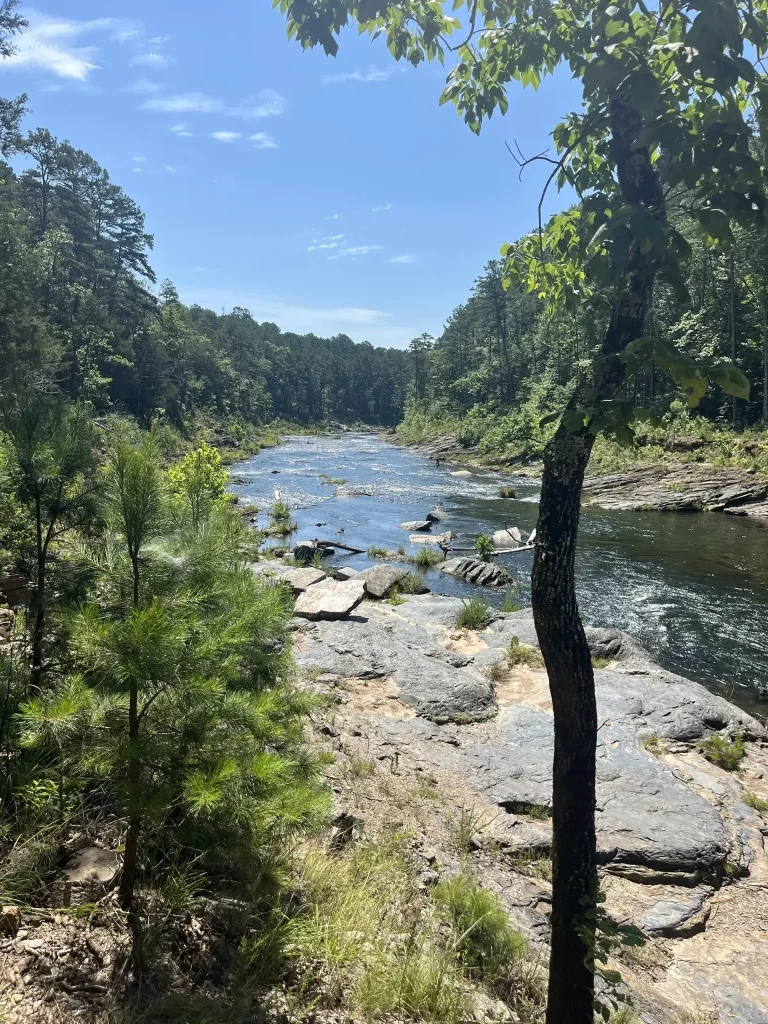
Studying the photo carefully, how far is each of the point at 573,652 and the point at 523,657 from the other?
659 cm

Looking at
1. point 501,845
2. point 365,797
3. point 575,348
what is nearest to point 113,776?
point 365,797

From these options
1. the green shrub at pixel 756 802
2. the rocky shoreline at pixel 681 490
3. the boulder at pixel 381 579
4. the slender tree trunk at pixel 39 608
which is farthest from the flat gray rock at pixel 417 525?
the slender tree trunk at pixel 39 608

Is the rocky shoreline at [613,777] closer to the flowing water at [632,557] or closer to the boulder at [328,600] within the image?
the boulder at [328,600]

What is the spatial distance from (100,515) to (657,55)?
3588 millimetres

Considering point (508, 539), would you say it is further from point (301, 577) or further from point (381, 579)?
point (301, 577)

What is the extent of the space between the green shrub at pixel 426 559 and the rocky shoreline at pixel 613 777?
269 inches

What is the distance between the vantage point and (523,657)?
903cm

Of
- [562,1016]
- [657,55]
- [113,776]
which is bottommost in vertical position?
[562,1016]

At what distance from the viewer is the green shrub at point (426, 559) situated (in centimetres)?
1700

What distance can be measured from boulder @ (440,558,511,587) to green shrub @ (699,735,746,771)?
8080 millimetres

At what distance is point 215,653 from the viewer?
283 cm

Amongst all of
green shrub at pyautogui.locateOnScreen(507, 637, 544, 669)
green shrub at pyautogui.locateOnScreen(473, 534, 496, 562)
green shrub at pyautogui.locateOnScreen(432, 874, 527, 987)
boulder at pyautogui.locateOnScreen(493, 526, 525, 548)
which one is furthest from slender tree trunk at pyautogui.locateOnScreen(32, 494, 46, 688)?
boulder at pyautogui.locateOnScreen(493, 526, 525, 548)

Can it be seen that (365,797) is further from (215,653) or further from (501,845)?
(215,653)

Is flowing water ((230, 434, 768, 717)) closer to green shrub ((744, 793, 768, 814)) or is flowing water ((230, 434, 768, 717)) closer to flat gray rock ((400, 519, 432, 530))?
flat gray rock ((400, 519, 432, 530))
